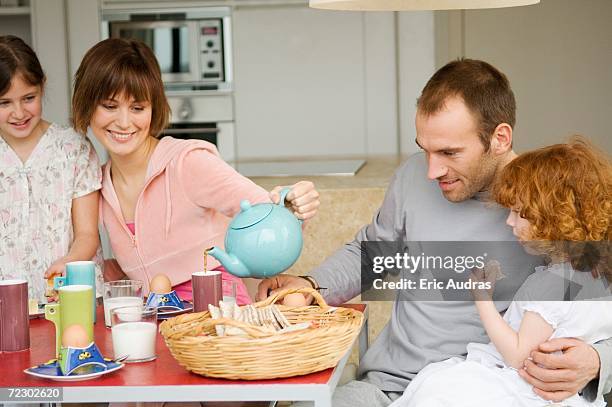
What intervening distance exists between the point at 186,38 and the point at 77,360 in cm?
341

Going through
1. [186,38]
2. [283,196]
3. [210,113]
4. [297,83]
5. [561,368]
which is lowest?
[561,368]

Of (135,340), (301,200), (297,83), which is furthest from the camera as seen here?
(297,83)

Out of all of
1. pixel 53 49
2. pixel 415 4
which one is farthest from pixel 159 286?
pixel 53 49

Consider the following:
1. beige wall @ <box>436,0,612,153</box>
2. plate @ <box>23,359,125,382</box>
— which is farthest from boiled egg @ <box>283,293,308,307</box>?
beige wall @ <box>436,0,612,153</box>

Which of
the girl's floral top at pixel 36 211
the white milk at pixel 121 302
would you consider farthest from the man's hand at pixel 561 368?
the girl's floral top at pixel 36 211

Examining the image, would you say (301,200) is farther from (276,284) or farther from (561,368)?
(561,368)

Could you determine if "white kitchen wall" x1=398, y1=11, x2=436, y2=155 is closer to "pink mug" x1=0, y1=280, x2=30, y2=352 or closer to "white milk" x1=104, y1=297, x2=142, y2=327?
"white milk" x1=104, y1=297, x2=142, y2=327

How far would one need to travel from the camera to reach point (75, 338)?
1601mm

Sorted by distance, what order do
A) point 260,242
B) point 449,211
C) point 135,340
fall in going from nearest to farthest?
point 135,340, point 260,242, point 449,211

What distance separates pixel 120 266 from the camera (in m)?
2.50

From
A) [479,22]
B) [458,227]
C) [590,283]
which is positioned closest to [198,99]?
[479,22]

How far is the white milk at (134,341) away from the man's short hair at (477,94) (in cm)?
81

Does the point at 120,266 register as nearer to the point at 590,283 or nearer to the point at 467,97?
the point at 467,97

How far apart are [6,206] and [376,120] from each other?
98.8 inches
